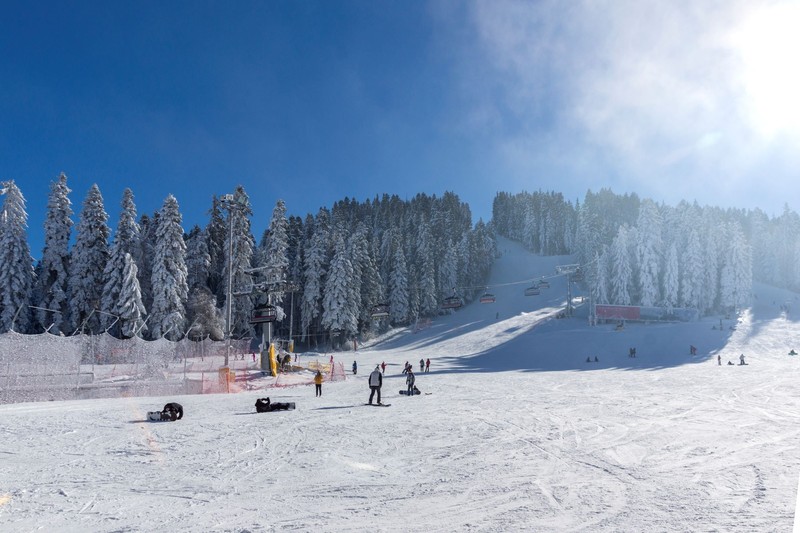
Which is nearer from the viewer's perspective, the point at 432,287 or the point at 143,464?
the point at 143,464

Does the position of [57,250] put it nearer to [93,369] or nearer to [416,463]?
[93,369]

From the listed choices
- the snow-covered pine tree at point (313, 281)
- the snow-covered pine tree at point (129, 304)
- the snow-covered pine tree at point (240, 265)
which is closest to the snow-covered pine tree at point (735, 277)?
the snow-covered pine tree at point (313, 281)

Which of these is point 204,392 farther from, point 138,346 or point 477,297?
point 477,297

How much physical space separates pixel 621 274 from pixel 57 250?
67150 millimetres

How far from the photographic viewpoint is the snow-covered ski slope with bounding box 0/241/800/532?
22.6 feet

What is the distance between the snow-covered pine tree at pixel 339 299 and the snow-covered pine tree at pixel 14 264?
2912 centimetres

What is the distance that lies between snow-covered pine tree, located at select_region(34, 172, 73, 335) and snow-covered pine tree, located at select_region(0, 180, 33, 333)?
A: 2196 millimetres

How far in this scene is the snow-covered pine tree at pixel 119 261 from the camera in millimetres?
41906

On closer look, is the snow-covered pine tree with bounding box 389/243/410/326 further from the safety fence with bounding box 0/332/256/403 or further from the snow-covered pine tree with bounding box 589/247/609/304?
the safety fence with bounding box 0/332/256/403

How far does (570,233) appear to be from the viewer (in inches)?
5512

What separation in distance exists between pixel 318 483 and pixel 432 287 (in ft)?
239

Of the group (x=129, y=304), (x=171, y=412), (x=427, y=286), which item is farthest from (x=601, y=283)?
(x=171, y=412)

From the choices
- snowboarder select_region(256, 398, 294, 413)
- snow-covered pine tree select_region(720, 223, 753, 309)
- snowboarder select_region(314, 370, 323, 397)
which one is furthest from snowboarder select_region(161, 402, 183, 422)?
snow-covered pine tree select_region(720, 223, 753, 309)

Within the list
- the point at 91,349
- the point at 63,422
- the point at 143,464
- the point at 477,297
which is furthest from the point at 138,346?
the point at 477,297
